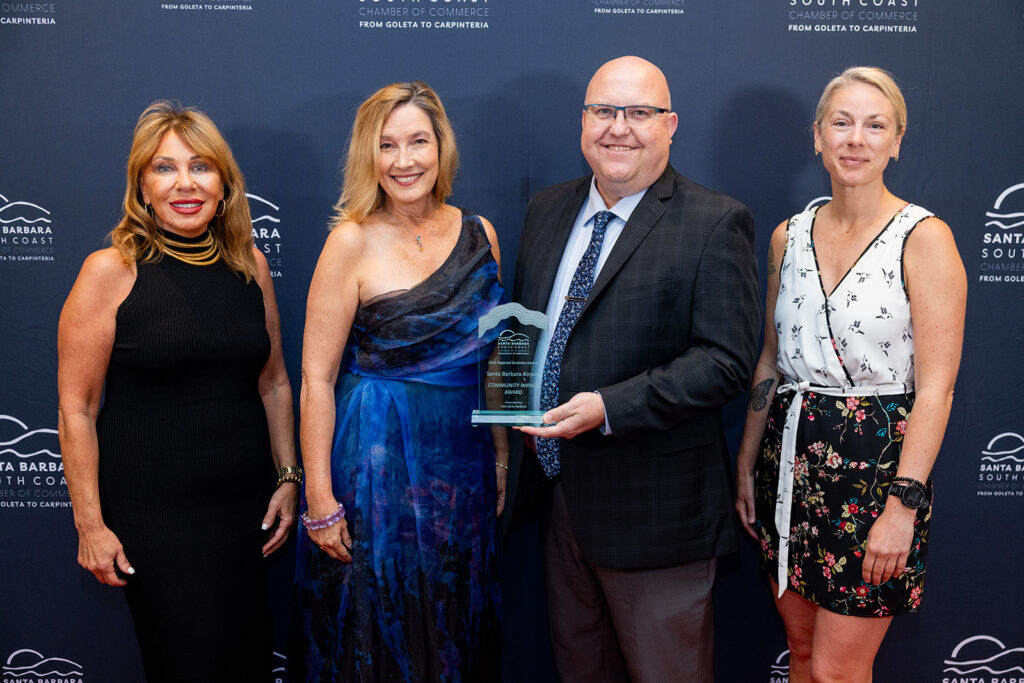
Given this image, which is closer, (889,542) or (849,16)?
(889,542)

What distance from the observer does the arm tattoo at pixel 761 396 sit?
2297 millimetres

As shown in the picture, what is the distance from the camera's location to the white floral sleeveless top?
202cm

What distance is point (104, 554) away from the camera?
81.7 inches

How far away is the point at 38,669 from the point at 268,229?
1949 millimetres

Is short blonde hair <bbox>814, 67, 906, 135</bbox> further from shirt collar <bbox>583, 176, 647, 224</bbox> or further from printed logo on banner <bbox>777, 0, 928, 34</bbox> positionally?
printed logo on banner <bbox>777, 0, 928, 34</bbox>

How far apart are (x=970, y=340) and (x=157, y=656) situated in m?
2.94

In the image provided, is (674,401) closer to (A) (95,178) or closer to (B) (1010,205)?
(B) (1010,205)

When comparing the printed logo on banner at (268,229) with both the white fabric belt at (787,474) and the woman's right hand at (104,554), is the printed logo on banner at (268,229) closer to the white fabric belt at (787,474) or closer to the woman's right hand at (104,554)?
the woman's right hand at (104,554)

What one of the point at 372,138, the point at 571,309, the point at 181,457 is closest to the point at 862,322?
the point at 571,309

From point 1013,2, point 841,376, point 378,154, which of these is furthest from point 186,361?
point 1013,2

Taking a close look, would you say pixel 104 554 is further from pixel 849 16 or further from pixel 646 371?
pixel 849 16

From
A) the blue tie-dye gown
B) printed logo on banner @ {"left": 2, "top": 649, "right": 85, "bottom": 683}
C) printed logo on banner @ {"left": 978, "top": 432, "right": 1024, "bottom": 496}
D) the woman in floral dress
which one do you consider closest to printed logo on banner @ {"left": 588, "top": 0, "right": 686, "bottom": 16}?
the woman in floral dress

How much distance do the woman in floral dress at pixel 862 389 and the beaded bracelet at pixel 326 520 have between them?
1.25m

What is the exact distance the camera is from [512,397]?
2.00 metres
